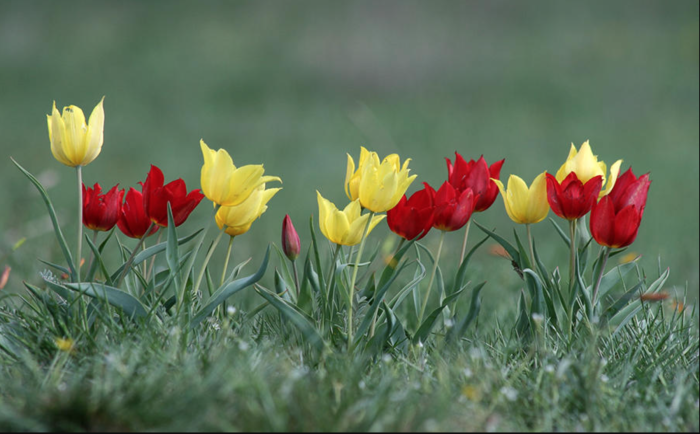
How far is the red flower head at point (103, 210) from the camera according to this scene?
1.51 m

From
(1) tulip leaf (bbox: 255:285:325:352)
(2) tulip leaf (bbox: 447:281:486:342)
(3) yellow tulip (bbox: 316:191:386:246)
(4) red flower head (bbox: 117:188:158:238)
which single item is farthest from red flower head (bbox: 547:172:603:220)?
(4) red flower head (bbox: 117:188:158:238)

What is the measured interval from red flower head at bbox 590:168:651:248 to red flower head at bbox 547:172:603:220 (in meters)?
0.02

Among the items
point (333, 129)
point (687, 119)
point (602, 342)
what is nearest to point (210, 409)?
point (602, 342)

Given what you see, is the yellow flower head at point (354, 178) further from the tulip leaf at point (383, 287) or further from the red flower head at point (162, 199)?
the red flower head at point (162, 199)

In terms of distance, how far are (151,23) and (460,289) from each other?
7.75 meters

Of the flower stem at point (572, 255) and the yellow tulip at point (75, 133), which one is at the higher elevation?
the yellow tulip at point (75, 133)

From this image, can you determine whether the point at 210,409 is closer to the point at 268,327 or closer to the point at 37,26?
the point at 268,327

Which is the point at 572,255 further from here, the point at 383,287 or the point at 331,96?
the point at 331,96

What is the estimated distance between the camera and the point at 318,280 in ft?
5.41

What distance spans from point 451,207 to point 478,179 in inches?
6.0

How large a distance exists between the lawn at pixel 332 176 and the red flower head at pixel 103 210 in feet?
0.60

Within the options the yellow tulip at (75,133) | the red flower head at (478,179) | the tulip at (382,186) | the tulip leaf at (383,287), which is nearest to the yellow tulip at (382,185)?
the tulip at (382,186)

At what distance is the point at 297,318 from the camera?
1.44 metres

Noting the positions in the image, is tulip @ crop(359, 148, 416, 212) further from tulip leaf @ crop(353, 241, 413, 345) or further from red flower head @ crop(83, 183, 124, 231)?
red flower head @ crop(83, 183, 124, 231)
